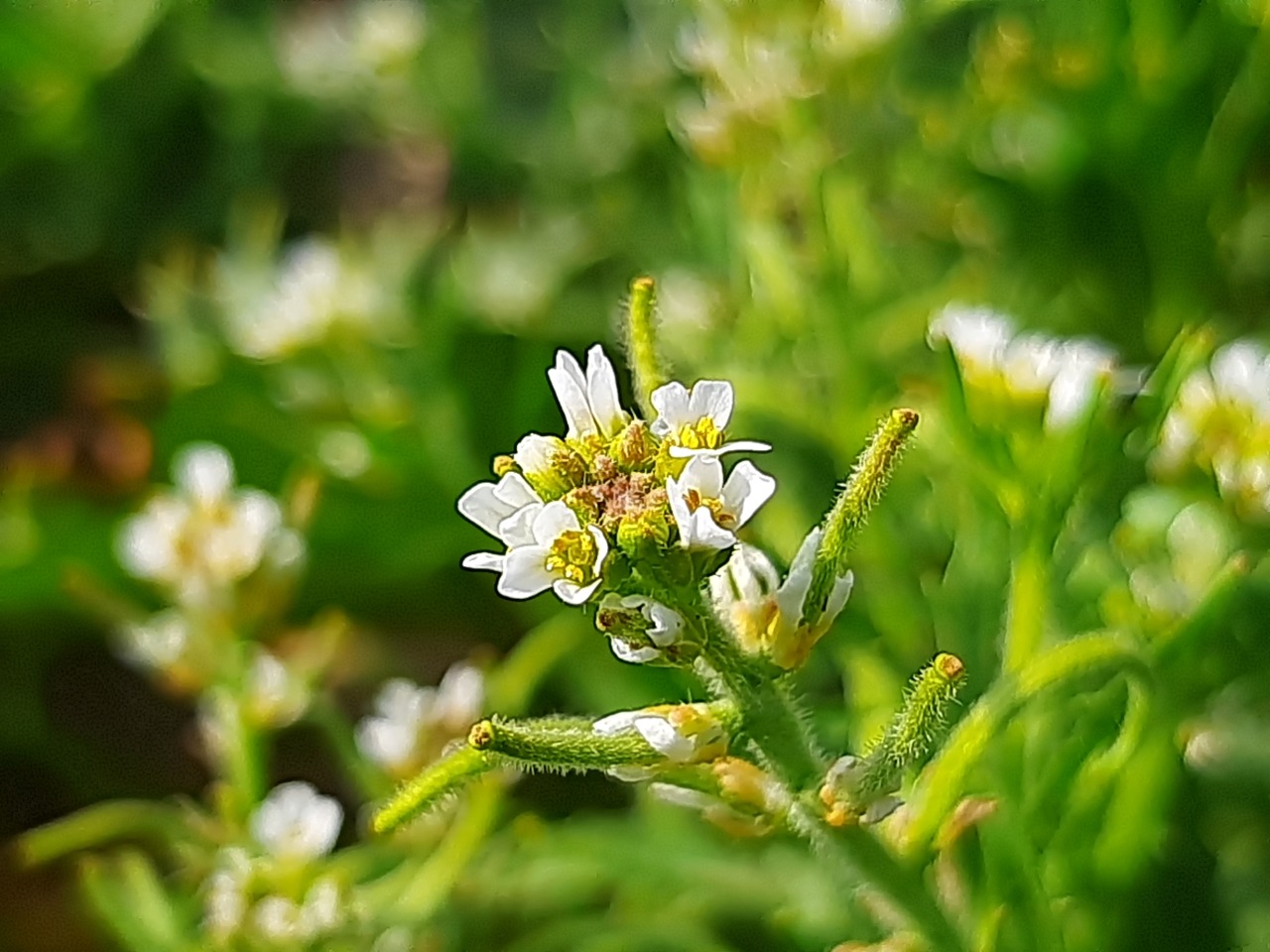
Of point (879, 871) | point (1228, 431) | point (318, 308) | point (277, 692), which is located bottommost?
point (879, 871)

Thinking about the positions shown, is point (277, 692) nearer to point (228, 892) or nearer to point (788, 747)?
point (228, 892)

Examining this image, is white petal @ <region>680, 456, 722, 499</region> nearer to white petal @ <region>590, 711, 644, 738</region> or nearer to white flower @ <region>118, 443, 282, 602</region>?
white petal @ <region>590, 711, 644, 738</region>

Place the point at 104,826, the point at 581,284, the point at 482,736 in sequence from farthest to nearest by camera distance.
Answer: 1. the point at 581,284
2. the point at 104,826
3. the point at 482,736

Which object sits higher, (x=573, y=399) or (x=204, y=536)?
(x=204, y=536)

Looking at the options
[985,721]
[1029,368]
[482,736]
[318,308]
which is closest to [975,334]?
[1029,368]

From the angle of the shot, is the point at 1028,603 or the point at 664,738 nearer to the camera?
the point at 664,738

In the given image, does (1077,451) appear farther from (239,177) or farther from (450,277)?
(239,177)
